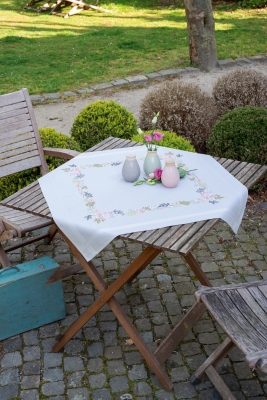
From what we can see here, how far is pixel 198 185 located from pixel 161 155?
0.59 meters

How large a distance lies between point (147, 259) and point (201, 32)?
7.02 m

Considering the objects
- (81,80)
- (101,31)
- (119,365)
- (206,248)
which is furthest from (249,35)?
(119,365)

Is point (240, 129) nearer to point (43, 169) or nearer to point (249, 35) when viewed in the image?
point (43, 169)

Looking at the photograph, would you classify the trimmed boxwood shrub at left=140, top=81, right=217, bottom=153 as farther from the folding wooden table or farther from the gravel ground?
the folding wooden table

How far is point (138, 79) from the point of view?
949cm

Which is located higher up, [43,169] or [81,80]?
[43,169]

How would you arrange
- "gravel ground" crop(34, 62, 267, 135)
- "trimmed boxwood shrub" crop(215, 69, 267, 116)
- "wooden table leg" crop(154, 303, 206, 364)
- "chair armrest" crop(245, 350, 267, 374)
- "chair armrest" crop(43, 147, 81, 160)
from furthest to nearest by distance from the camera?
"gravel ground" crop(34, 62, 267, 135) → "trimmed boxwood shrub" crop(215, 69, 267, 116) → "chair armrest" crop(43, 147, 81, 160) → "wooden table leg" crop(154, 303, 206, 364) → "chair armrest" crop(245, 350, 267, 374)

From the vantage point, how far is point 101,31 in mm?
12930

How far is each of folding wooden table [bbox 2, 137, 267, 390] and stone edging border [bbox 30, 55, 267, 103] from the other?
5.33m

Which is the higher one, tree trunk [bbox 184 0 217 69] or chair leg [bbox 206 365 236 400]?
tree trunk [bbox 184 0 217 69]

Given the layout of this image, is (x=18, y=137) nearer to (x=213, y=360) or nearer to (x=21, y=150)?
(x=21, y=150)

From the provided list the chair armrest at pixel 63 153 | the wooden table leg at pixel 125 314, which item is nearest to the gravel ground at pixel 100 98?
the chair armrest at pixel 63 153

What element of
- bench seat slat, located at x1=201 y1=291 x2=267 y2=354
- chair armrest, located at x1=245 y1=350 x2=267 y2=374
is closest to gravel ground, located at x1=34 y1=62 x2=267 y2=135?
bench seat slat, located at x1=201 y1=291 x2=267 y2=354

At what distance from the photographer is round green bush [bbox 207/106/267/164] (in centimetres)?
561
